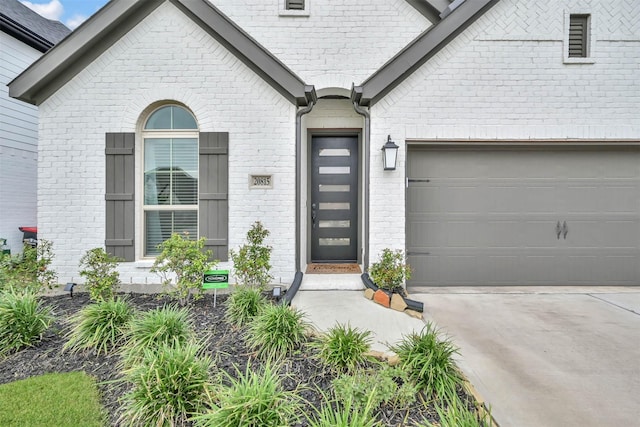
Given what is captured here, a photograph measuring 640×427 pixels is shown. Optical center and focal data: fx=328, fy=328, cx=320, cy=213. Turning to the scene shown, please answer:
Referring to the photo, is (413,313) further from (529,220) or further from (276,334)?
(529,220)

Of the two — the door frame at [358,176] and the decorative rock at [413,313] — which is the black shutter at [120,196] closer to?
the door frame at [358,176]

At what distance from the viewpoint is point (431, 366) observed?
259cm

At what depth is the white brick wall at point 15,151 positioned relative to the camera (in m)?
7.31

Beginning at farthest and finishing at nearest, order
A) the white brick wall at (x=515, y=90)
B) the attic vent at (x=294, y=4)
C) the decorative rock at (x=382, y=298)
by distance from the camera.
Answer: the attic vent at (x=294, y=4)
the white brick wall at (x=515, y=90)
the decorative rock at (x=382, y=298)

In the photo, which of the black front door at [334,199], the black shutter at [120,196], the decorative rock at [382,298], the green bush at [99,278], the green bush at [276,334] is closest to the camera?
the green bush at [276,334]

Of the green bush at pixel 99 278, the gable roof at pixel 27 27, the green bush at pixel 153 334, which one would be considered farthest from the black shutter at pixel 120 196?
the gable roof at pixel 27 27

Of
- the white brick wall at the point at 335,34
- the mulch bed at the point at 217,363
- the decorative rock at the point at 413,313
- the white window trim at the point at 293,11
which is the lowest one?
the mulch bed at the point at 217,363

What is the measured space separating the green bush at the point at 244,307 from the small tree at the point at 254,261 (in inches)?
19.3

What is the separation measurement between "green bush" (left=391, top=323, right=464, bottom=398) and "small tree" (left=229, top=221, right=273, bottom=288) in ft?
7.28

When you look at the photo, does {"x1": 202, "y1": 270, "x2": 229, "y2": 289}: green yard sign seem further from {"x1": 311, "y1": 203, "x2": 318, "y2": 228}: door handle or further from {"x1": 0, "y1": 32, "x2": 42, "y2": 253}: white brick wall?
{"x1": 0, "y1": 32, "x2": 42, "y2": 253}: white brick wall

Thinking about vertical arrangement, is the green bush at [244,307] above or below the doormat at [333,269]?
below

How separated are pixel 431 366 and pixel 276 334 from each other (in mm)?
1381

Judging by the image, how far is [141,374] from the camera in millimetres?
2389

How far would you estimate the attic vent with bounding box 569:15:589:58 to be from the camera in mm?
5141
